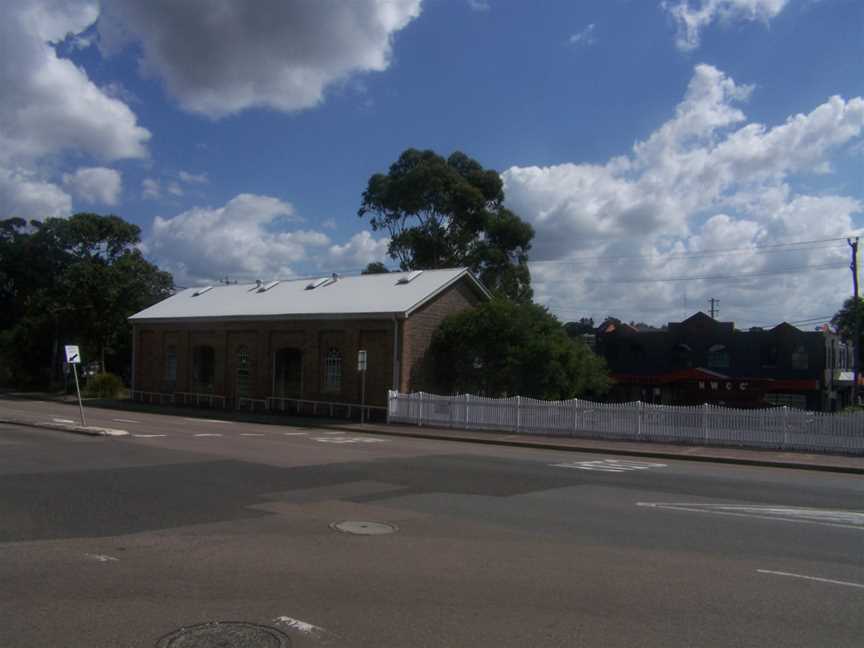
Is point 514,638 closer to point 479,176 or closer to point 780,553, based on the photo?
point 780,553

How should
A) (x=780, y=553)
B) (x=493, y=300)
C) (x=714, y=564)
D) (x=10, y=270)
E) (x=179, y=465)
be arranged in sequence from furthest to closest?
(x=10, y=270), (x=493, y=300), (x=179, y=465), (x=780, y=553), (x=714, y=564)

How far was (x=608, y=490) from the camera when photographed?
527 inches

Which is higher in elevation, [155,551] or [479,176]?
[479,176]

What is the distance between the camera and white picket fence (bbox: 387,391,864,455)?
819 inches

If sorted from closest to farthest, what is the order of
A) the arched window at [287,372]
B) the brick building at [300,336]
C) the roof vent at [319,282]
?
the brick building at [300,336] → the arched window at [287,372] → the roof vent at [319,282]

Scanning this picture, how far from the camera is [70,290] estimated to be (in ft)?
163

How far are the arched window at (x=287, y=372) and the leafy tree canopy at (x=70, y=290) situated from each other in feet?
62.3

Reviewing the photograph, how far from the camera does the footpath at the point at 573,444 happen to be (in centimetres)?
1911

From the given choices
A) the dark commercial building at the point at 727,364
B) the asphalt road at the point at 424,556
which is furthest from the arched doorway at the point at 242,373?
the dark commercial building at the point at 727,364

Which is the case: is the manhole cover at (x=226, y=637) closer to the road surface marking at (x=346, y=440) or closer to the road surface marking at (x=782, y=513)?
the road surface marking at (x=782, y=513)

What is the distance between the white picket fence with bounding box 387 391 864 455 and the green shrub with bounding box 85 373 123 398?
80.3 ft

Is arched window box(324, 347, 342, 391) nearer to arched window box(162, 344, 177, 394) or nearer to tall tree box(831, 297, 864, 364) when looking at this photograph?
arched window box(162, 344, 177, 394)

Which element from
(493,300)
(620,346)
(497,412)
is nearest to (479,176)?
(620,346)

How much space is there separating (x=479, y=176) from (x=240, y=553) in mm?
48399
